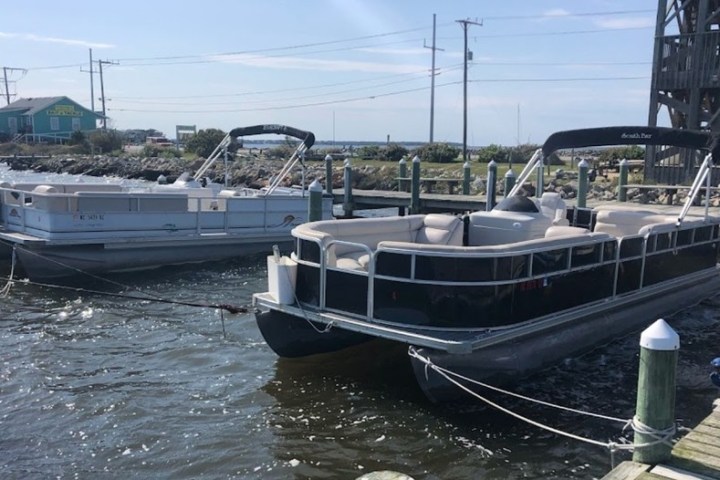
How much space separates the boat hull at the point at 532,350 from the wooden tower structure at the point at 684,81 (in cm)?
1343

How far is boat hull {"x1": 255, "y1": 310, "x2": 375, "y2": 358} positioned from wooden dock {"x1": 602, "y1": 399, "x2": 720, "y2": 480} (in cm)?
453

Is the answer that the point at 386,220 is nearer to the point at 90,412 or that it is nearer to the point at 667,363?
the point at 90,412

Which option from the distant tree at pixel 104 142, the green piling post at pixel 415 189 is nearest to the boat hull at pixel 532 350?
the green piling post at pixel 415 189

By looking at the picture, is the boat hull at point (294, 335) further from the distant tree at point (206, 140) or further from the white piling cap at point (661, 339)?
the distant tree at point (206, 140)

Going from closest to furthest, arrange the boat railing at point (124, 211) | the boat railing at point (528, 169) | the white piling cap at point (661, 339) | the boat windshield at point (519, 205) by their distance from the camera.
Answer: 1. the white piling cap at point (661, 339)
2. the boat windshield at point (519, 205)
3. the boat railing at point (528, 169)
4. the boat railing at point (124, 211)

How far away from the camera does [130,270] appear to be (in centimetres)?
1588

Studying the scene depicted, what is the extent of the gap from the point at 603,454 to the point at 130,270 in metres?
12.0

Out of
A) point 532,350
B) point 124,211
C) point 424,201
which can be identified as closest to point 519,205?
point 532,350

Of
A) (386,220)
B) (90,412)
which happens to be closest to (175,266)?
(386,220)

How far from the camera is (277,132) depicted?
19.5 meters

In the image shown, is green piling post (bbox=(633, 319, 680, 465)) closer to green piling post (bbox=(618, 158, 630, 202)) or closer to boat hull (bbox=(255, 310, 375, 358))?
boat hull (bbox=(255, 310, 375, 358))

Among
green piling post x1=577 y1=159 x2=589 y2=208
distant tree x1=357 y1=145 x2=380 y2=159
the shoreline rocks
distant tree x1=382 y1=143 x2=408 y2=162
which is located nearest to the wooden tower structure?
the shoreline rocks

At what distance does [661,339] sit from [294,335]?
16.7 ft

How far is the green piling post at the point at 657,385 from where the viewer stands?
4.80 m
